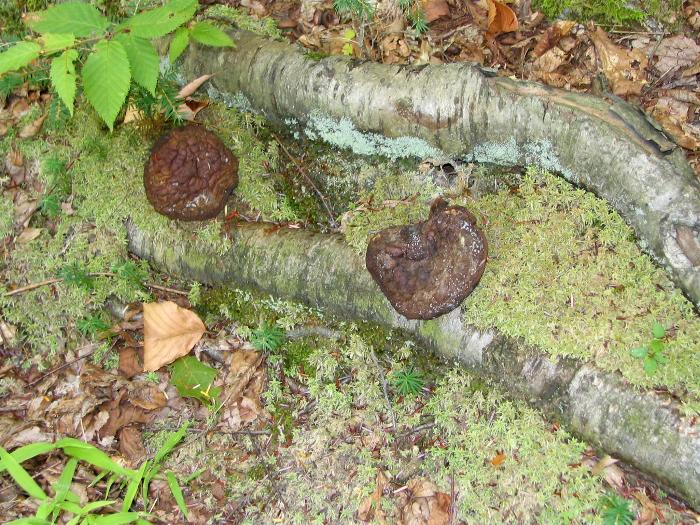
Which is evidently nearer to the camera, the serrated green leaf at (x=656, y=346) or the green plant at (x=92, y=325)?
the serrated green leaf at (x=656, y=346)

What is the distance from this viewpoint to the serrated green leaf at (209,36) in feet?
11.8

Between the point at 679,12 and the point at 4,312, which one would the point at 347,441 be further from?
the point at 679,12

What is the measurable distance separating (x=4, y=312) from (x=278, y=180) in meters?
2.40

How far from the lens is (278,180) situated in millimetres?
4145

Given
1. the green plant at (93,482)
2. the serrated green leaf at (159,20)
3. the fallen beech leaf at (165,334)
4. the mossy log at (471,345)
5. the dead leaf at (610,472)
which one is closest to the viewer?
the mossy log at (471,345)

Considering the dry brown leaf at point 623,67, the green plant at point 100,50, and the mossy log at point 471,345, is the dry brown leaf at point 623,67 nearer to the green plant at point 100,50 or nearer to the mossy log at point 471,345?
the mossy log at point 471,345

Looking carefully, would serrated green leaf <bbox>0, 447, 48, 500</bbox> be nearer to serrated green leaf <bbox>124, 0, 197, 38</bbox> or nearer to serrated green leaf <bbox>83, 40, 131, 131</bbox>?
serrated green leaf <bbox>83, 40, 131, 131</bbox>

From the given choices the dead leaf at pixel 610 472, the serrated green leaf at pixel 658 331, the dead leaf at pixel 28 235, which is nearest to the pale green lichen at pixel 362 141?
the serrated green leaf at pixel 658 331

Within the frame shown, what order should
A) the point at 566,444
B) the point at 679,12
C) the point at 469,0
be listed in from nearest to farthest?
the point at 566,444, the point at 679,12, the point at 469,0

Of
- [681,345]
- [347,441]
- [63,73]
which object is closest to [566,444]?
[681,345]

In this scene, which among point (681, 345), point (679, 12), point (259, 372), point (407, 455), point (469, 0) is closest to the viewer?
point (681, 345)

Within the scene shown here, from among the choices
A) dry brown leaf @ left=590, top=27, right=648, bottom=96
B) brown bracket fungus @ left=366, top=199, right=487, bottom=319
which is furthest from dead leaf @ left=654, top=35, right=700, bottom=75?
brown bracket fungus @ left=366, top=199, right=487, bottom=319

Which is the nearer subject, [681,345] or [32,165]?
[681,345]

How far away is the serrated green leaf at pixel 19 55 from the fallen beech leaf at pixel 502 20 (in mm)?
3316
